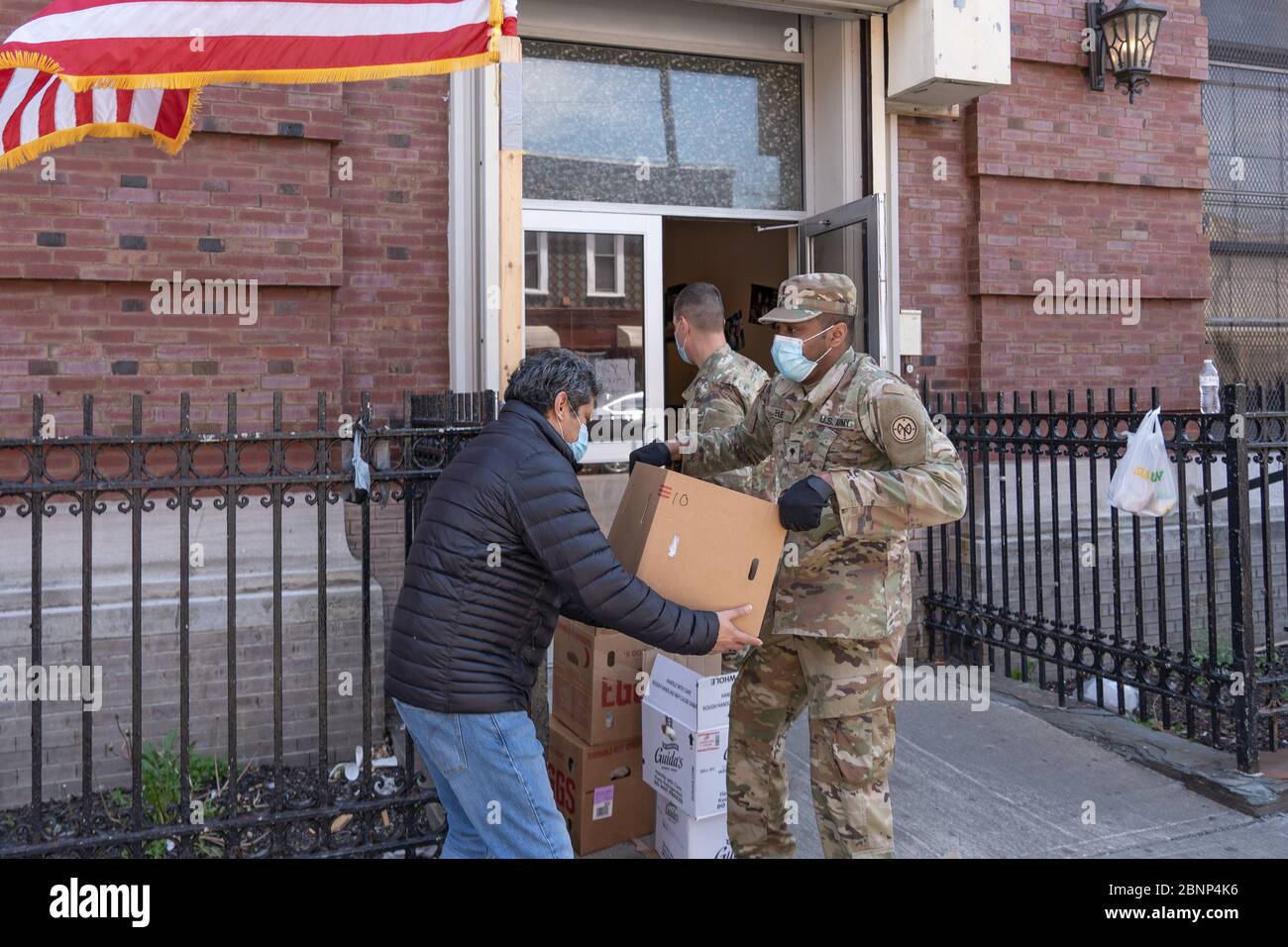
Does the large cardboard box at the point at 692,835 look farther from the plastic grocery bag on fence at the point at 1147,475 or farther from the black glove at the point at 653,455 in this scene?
the plastic grocery bag on fence at the point at 1147,475

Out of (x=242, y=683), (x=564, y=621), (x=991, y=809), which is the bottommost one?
(x=991, y=809)

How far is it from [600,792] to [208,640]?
2.18 meters

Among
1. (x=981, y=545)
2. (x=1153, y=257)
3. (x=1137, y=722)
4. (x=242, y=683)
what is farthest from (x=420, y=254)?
(x=1153, y=257)

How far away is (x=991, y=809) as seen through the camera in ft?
14.2

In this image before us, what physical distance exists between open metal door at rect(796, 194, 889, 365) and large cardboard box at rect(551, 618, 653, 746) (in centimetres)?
312

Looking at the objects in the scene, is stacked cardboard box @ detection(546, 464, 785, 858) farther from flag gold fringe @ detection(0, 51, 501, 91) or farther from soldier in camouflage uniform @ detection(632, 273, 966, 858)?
flag gold fringe @ detection(0, 51, 501, 91)

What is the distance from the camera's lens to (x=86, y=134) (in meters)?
4.40

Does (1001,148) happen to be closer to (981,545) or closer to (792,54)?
(792,54)

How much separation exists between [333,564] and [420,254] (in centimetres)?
188

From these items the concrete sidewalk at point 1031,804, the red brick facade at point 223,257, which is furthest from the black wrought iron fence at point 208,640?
the concrete sidewalk at point 1031,804

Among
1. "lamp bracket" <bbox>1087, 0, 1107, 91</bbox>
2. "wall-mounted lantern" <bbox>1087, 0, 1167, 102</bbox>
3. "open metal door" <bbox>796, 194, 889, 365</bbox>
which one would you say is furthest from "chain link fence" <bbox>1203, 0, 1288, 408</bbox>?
"open metal door" <bbox>796, 194, 889, 365</bbox>

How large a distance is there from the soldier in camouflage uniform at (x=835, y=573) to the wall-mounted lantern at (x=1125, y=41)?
5034mm

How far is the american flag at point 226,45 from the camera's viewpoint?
3582mm

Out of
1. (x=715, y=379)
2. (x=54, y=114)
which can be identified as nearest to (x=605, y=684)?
(x=715, y=379)
